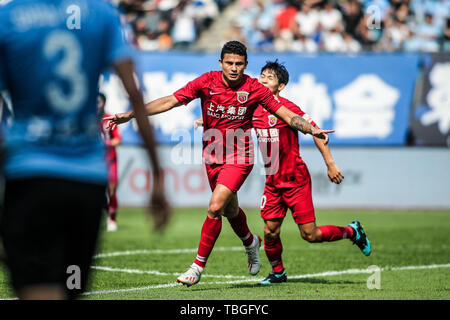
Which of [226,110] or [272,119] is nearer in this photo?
[226,110]

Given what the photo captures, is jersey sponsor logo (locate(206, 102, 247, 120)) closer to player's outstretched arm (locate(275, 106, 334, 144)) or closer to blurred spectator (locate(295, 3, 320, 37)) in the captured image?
player's outstretched arm (locate(275, 106, 334, 144))

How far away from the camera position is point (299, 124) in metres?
7.90

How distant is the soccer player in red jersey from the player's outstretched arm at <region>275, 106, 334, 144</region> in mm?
13

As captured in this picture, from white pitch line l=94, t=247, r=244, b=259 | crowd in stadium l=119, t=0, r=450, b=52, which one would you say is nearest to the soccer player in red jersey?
white pitch line l=94, t=247, r=244, b=259

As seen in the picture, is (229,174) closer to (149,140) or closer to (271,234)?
(271,234)

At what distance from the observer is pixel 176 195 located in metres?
19.3

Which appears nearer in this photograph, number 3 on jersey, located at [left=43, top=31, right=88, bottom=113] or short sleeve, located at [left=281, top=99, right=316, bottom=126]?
number 3 on jersey, located at [left=43, top=31, right=88, bottom=113]

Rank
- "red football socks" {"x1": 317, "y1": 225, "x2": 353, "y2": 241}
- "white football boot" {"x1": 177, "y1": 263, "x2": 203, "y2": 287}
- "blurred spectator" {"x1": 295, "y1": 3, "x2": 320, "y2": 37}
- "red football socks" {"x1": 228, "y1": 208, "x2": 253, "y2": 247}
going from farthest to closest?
1. "blurred spectator" {"x1": 295, "y1": 3, "x2": 320, "y2": 37}
2. "red football socks" {"x1": 317, "y1": 225, "x2": 353, "y2": 241}
3. "red football socks" {"x1": 228, "y1": 208, "x2": 253, "y2": 247}
4. "white football boot" {"x1": 177, "y1": 263, "x2": 203, "y2": 287}

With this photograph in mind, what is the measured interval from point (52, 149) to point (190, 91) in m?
4.67

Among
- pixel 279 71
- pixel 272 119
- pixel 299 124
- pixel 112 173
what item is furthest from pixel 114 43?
pixel 112 173

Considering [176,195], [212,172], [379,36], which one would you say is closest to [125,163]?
[176,195]

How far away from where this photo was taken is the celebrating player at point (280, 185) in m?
8.95

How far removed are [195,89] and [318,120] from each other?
11.7 m

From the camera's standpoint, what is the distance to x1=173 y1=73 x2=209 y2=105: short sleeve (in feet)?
27.5
